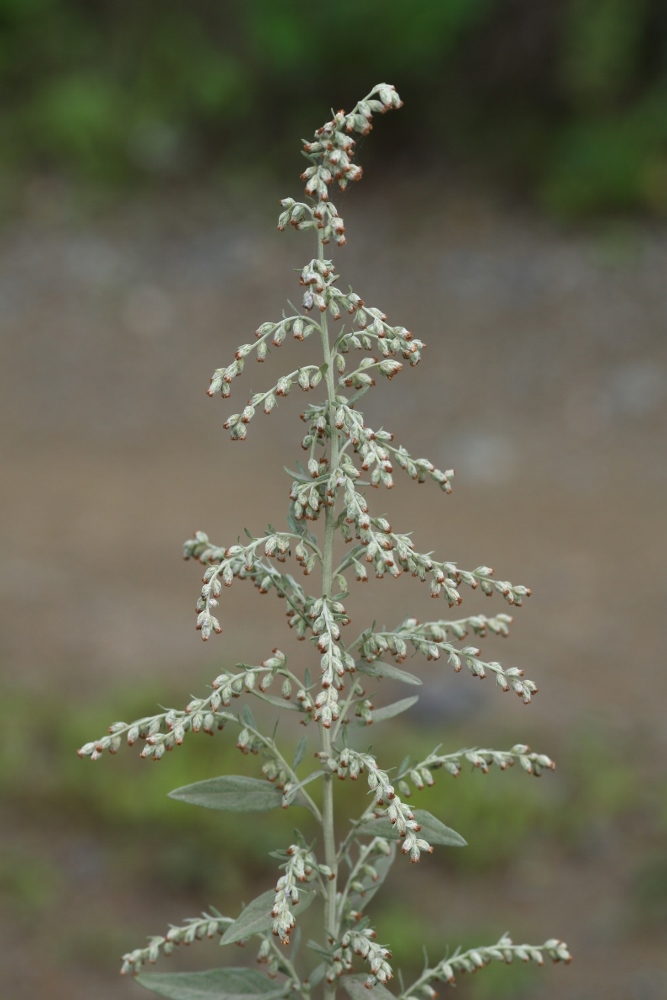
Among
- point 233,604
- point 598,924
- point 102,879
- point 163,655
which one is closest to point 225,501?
point 233,604

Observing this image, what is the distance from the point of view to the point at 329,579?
7.09 feet

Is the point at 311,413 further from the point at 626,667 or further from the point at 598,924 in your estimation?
the point at 626,667

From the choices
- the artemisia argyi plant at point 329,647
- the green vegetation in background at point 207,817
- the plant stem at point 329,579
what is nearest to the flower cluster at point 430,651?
the artemisia argyi plant at point 329,647

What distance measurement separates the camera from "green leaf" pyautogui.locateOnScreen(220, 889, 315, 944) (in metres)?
2.04

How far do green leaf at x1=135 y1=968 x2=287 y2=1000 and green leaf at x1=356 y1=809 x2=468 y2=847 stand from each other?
1.21 feet

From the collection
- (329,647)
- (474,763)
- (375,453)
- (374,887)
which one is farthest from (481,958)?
(375,453)

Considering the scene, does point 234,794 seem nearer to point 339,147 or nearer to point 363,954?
point 363,954

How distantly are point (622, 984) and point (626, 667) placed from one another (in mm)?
3703

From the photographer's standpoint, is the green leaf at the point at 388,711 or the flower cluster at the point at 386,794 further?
the green leaf at the point at 388,711

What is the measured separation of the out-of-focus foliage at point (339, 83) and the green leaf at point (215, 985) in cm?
1593

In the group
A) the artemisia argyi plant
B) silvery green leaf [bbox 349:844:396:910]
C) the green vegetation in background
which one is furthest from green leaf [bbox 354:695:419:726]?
the green vegetation in background

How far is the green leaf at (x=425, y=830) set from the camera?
209cm

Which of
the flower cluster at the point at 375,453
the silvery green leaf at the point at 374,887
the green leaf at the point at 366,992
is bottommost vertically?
the green leaf at the point at 366,992

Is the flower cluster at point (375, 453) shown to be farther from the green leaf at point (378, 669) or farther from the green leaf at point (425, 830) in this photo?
the green leaf at point (425, 830)
